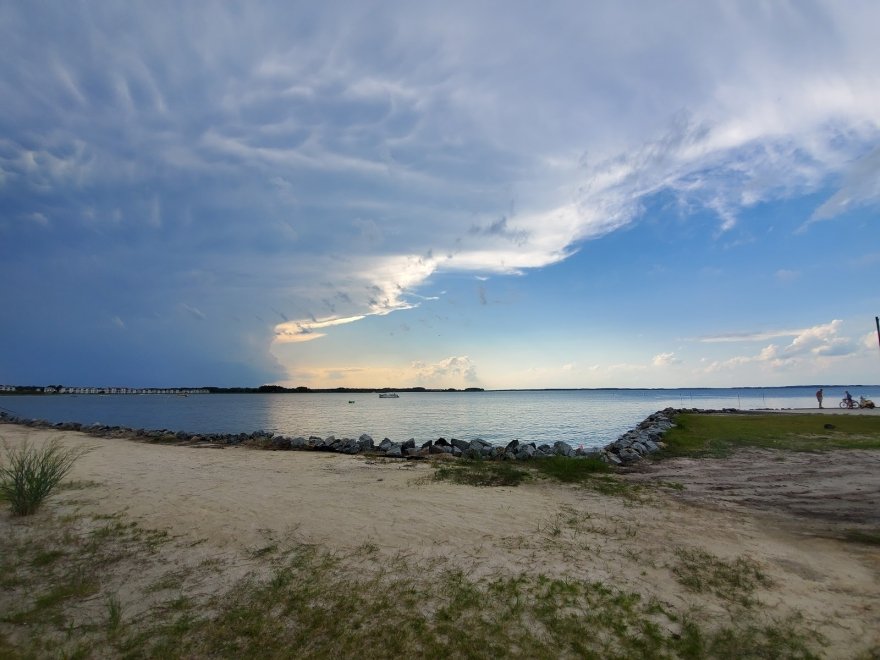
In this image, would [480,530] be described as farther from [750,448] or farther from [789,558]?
[750,448]

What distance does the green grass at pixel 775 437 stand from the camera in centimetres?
1694

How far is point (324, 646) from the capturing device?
4297mm

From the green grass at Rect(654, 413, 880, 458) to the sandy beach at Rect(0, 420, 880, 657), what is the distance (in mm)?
3594

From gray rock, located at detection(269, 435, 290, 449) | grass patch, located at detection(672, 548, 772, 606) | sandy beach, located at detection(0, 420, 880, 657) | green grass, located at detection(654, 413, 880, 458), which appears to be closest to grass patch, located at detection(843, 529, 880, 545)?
sandy beach, located at detection(0, 420, 880, 657)

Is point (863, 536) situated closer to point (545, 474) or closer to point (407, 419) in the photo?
point (545, 474)

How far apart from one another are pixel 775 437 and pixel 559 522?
17.2 metres

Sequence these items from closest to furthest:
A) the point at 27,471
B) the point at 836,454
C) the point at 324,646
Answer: the point at 324,646 → the point at 27,471 → the point at 836,454

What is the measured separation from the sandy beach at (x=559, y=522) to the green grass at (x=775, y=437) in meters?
3.59

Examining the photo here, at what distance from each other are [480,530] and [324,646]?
12.4 feet

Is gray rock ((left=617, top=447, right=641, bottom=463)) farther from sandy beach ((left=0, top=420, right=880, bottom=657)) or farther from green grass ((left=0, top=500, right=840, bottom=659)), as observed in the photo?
green grass ((left=0, top=500, right=840, bottom=659))

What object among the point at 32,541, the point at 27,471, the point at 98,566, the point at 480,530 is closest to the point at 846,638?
the point at 480,530

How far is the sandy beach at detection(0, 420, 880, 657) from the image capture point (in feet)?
18.5

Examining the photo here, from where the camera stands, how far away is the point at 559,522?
26.3 ft

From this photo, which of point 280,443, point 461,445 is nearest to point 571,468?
point 461,445
